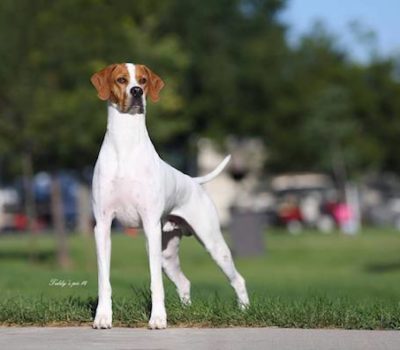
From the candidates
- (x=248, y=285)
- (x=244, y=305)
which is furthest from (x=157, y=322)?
(x=248, y=285)

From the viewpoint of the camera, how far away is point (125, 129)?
9906mm

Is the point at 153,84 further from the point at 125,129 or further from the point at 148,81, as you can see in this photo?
the point at 125,129

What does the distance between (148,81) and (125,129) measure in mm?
448

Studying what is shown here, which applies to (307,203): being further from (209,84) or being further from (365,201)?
(365,201)

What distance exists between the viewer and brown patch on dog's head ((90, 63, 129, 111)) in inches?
388

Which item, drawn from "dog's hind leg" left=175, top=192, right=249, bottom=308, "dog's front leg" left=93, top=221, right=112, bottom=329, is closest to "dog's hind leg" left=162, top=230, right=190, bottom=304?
"dog's hind leg" left=175, top=192, right=249, bottom=308

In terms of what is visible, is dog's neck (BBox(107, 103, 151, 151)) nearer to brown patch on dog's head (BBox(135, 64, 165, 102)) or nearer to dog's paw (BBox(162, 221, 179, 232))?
brown patch on dog's head (BBox(135, 64, 165, 102))

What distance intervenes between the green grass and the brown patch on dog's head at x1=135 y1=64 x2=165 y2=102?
1.78 m

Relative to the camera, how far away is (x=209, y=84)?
60125 mm

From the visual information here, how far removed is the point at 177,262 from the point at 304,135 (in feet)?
163

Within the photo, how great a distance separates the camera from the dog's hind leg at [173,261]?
1121 centimetres

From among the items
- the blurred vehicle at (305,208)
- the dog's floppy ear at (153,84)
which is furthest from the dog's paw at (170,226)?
the blurred vehicle at (305,208)

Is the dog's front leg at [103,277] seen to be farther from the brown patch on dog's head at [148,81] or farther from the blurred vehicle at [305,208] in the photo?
the blurred vehicle at [305,208]

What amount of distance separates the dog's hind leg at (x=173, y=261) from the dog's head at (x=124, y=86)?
1.67 meters
